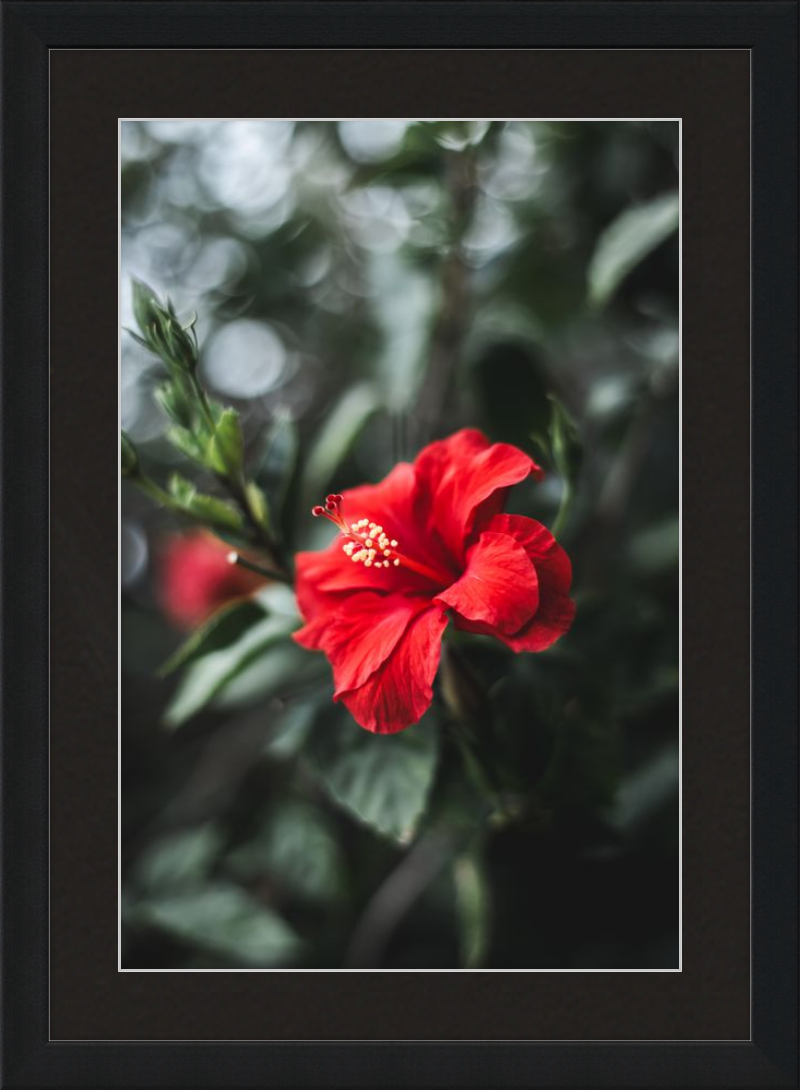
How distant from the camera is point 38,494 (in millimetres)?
781

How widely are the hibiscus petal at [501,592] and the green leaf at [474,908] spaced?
0.42 metres

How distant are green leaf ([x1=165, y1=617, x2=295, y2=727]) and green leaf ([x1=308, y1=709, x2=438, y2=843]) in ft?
0.29

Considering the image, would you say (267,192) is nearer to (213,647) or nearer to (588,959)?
(213,647)

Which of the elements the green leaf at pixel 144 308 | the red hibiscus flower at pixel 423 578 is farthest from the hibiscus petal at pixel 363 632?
the green leaf at pixel 144 308

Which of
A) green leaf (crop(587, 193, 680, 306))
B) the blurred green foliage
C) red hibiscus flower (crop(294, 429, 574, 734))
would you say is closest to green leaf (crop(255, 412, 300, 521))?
the blurred green foliage

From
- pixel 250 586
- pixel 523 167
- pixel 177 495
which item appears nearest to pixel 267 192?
pixel 523 167

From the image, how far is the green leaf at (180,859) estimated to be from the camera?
1026mm

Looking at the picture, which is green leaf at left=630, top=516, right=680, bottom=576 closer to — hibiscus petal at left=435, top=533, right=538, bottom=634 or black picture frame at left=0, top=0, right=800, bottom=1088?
black picture frame at left=0, top=0, right=800, bottom=1088

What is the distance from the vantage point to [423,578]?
0.63 metres

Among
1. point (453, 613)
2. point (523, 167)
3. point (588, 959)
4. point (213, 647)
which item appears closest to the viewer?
point (453, 613)

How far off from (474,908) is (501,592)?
0.47 metres

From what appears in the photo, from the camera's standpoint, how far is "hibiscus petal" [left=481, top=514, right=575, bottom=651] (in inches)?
22.4
